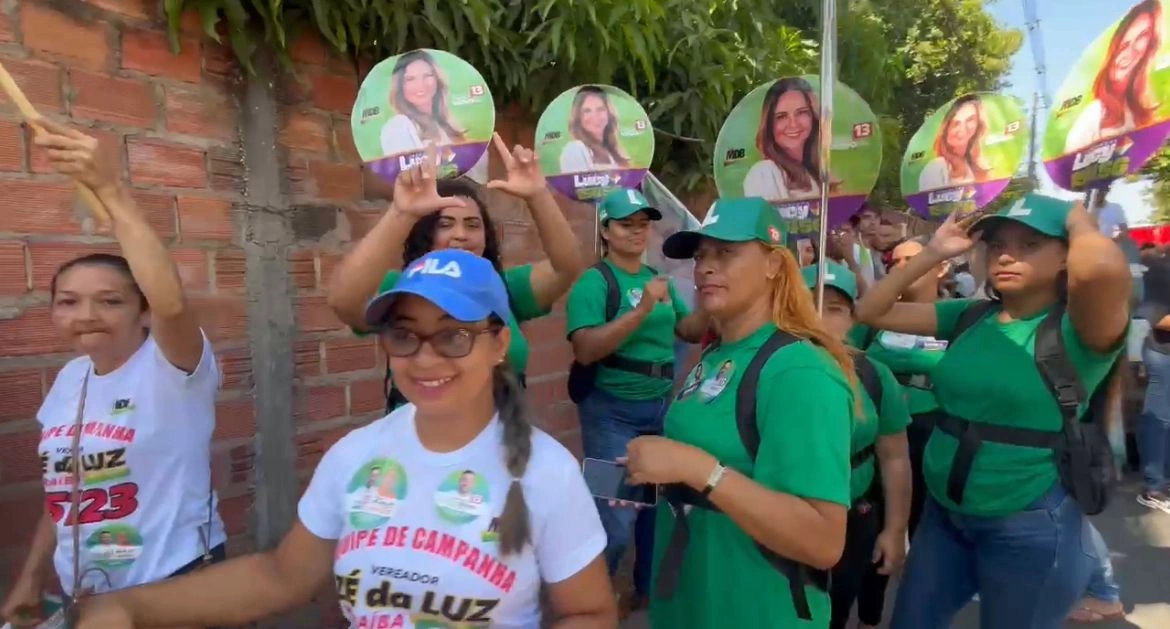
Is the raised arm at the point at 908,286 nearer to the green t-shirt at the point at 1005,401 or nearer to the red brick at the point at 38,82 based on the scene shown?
the green t-shirt at the point at 1005,401

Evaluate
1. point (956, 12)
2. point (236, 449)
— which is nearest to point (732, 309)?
point (236, 449)

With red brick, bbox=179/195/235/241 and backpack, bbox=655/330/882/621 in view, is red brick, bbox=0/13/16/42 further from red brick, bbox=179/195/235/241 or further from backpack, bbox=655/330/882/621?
backpack, bbox=655/330/882/621

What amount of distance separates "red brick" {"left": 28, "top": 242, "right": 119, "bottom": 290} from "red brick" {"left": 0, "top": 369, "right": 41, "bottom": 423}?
254mm

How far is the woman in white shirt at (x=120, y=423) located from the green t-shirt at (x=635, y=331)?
1.69m

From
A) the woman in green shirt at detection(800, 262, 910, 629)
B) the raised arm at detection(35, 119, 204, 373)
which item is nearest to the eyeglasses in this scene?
the raised arm at detection(35, 119, 204, 373)

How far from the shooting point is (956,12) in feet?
48.2

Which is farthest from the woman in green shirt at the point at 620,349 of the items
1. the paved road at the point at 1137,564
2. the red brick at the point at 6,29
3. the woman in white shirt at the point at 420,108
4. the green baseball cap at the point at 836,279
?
the red brick at the point at 6,29

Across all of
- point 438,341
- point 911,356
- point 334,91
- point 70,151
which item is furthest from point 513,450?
point 911,356

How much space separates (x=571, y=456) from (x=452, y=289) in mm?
416

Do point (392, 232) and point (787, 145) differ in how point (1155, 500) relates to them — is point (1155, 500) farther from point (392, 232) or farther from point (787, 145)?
point (392, 232)

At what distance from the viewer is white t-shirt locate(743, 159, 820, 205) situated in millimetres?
3059

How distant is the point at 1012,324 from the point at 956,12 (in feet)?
47.9

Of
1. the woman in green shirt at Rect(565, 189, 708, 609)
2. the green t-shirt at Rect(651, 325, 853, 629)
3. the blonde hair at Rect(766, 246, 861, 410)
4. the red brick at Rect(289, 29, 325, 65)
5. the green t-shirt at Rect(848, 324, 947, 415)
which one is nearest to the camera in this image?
the green t-shirt at Rect(651, 325, 853, 629)

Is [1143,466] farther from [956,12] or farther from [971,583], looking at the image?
[956,12]
